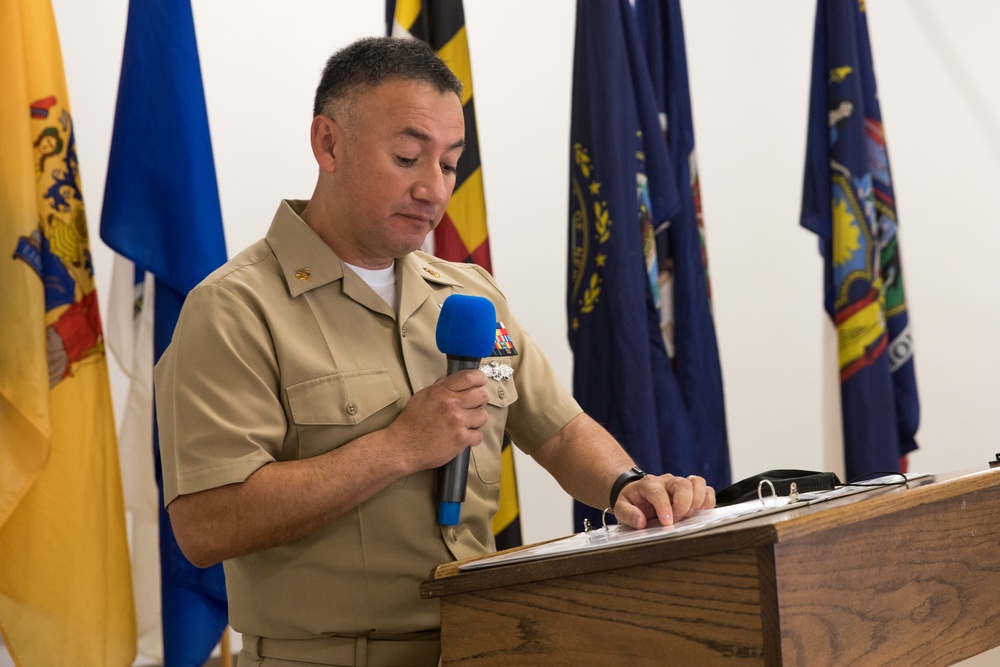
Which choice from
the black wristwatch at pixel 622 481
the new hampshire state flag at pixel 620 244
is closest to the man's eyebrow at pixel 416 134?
the black wristwatch at pixel 622 481

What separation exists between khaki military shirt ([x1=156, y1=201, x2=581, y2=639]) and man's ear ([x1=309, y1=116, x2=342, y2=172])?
14 cm

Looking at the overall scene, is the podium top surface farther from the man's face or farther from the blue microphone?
the man's face

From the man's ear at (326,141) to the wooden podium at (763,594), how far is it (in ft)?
2.59

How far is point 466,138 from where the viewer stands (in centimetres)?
302

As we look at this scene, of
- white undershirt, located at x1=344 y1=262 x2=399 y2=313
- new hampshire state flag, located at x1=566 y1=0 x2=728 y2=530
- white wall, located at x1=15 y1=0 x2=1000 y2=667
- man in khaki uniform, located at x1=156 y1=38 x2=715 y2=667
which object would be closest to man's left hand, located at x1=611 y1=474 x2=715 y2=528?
man in khaki uniform, located at x1=156 y1=38 x2=715 y2=667

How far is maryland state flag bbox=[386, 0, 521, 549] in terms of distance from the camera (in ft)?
9.88

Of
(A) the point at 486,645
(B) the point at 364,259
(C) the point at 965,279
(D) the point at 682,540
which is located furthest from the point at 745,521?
(C) the point at 965,279

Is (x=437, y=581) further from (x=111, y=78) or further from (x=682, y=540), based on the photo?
(x=111, y=78)

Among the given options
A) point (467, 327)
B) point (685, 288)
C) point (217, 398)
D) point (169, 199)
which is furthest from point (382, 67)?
point (685, 288)

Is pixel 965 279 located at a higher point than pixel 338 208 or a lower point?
higher

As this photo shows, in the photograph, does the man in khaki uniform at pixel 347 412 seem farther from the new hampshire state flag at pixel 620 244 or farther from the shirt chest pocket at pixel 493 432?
the new hampshire state flag at pixel 620 244

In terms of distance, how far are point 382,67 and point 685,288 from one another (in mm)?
1726

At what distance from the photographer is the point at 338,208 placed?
A: 175 centimetres

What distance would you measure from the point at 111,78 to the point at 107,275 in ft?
2.15
